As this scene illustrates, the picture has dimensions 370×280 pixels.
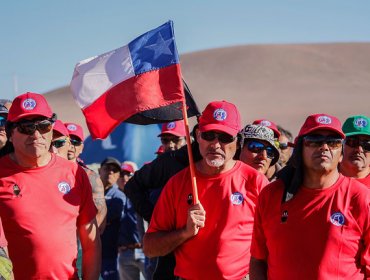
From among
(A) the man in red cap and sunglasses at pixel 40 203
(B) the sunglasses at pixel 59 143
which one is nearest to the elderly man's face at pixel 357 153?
(A) the man in red cap and sunglasses at pixel 40 203

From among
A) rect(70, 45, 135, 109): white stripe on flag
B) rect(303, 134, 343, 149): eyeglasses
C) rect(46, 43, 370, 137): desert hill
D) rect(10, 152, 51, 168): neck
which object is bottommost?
rect(46, 43, 370, 137): desert hill

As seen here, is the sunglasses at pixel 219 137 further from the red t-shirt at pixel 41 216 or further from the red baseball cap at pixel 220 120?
the red t-shirt at pixel 41 216

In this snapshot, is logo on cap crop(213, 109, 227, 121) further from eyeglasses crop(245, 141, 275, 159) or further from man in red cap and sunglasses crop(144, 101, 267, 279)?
eyeglasses crop(245, 141, 275, 159)

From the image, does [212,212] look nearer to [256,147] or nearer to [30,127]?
[30,127]

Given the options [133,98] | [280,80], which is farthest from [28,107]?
[280,80]

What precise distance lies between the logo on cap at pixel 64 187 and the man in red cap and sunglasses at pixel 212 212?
66 cm

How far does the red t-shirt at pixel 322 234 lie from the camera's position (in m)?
5.12

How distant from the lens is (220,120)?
20.4 ft

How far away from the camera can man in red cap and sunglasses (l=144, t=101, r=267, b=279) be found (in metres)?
5.99

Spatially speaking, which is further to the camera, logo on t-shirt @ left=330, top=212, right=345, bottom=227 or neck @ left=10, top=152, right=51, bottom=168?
neck @ left=10, top=152, right=51, bottom=168

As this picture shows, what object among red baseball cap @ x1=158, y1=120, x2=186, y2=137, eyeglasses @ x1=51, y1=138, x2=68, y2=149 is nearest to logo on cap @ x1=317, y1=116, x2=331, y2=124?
eyeglasses @ x1=51, y1=138, x2=68, y2=149

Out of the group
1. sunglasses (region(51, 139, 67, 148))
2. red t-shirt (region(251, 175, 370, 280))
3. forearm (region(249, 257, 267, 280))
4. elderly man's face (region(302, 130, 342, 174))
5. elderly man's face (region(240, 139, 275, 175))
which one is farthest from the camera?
sunglasses (region(51, 139, 67, 148))

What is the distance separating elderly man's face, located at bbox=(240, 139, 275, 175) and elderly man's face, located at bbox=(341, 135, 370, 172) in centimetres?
88

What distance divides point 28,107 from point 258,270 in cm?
193
